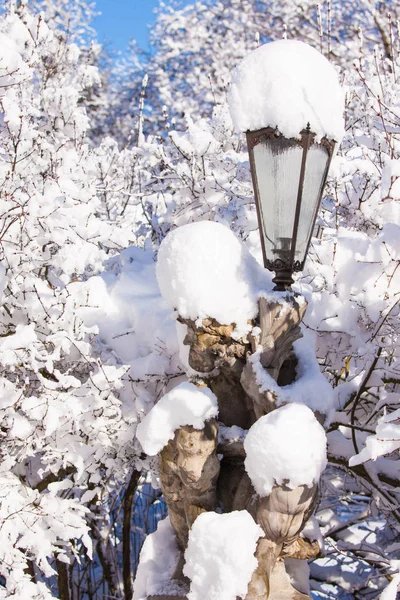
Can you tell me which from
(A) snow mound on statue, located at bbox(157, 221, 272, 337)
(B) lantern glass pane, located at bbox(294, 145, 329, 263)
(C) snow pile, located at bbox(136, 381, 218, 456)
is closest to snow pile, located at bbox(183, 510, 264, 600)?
(C) snow pile, located at bbox(136, 381, 218, 456)

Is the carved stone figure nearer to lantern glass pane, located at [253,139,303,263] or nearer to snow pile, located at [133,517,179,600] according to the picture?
snow pile, located at [133,517,179,600]

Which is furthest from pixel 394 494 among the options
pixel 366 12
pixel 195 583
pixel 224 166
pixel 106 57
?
pixel 106 57

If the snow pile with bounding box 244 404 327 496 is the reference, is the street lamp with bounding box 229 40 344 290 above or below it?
above

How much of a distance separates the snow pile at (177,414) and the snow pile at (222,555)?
32 cm

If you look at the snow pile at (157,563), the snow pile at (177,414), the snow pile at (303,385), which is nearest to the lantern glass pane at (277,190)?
the snow pile at (303,385)

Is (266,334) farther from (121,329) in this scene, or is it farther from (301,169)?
(121,329)

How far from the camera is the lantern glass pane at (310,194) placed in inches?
82.4

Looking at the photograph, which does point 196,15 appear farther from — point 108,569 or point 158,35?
point 108,569

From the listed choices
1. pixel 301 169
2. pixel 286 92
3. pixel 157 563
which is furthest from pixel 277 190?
pixel 157 563

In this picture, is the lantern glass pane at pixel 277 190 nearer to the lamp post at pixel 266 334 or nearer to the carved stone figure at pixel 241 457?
the lamp post at pixel 266 334

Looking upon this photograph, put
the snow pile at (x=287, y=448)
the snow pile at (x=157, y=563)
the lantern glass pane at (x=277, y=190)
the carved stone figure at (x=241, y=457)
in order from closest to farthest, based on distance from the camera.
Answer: the snow pile at (x=287, y=448) → the carved stone figure at (x=241, y=457) → the lantern glass pane at (x=277, y=190) → the snow pile at (x=157, y=563)

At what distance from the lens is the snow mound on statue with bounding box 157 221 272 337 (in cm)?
210

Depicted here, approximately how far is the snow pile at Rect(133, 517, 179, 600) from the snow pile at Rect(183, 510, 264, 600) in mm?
448

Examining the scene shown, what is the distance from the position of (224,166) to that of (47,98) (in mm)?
2393
